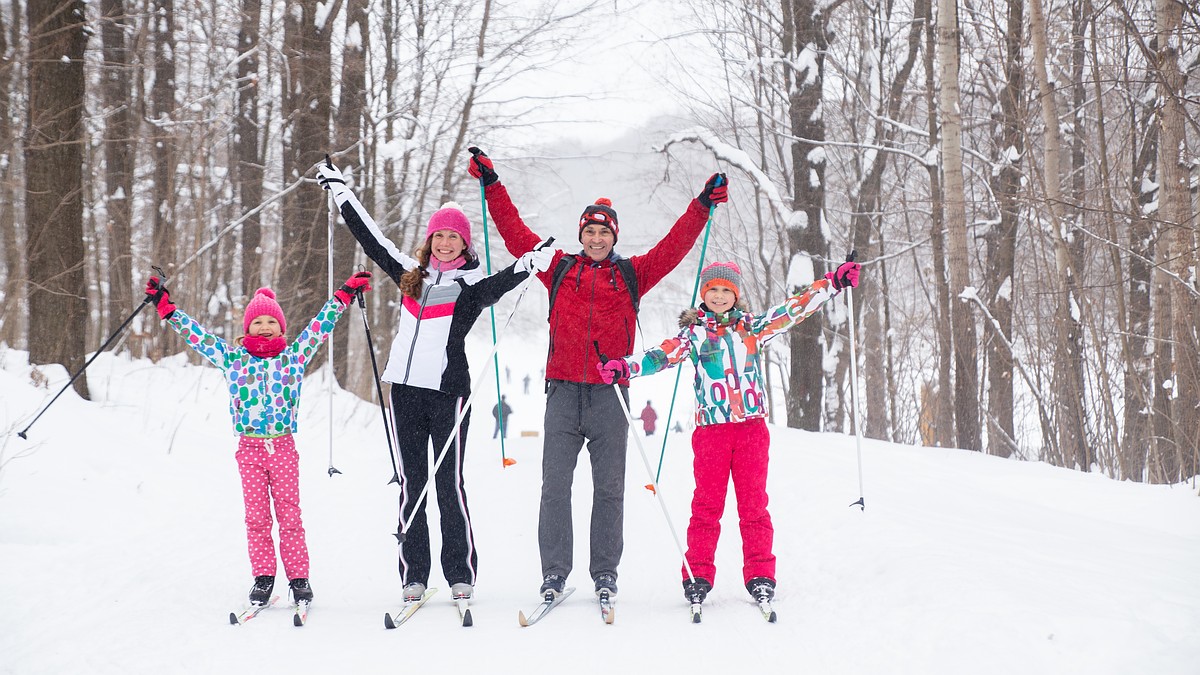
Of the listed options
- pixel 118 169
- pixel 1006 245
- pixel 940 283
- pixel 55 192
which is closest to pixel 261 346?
pixel 55 192

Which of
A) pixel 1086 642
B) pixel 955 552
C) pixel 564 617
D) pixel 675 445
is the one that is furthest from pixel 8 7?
pixel 1086 642

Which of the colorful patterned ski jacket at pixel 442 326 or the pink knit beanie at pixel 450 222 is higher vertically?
the pink knit beanie at pixel 450 222

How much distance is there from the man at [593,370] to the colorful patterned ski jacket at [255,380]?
1.13m

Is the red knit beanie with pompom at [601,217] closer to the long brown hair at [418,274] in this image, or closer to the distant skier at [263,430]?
the long brown hair at [418,274]

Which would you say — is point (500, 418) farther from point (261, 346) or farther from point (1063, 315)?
point (1063, 315)

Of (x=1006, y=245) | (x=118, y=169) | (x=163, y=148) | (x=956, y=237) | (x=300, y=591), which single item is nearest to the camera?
(x=300, y=591)

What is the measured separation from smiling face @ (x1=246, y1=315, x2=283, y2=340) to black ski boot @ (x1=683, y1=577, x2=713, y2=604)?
233cm

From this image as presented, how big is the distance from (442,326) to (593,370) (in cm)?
77

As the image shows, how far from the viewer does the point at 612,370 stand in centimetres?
421

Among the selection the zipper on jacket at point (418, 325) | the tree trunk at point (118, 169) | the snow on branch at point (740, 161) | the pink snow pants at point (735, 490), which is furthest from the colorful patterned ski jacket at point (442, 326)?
the snow on branch at point (740, 161)

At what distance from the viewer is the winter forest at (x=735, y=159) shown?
8023 millimetres

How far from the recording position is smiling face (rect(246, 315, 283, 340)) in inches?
173

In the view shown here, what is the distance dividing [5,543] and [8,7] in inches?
347

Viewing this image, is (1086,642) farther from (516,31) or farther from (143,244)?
(143,244)
